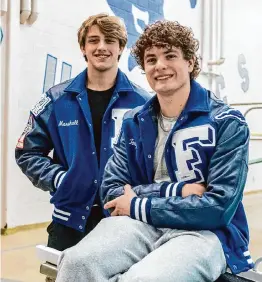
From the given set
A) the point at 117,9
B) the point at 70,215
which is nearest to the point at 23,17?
the point at 117,9

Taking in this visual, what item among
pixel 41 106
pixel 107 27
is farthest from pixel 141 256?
pixel 107 27

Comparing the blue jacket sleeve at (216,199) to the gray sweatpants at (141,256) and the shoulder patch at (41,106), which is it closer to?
the gray sweatpants at (141,256)

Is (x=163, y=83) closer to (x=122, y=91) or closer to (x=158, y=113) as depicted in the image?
(x=158, y=113)

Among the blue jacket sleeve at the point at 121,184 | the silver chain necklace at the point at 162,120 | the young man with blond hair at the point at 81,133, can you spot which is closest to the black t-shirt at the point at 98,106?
the young man with blond hair at the point at 81,133

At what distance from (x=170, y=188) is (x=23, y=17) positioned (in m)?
2.16

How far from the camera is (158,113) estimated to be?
4.20 feet

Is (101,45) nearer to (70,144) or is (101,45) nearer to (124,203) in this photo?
(70,144)

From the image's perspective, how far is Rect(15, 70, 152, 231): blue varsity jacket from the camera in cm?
155

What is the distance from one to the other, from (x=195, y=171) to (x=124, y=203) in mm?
217

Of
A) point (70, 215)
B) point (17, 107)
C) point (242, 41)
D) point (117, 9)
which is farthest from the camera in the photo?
point (242, 41)

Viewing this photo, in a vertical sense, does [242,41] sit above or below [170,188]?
above

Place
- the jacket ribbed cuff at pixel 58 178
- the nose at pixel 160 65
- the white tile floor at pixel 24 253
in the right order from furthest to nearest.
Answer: the white tile floor at pixel 24 253 → the jacket ribbed cuff at pixel 58 178 → the nose at pixel 160 65

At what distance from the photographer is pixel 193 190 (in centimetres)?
111

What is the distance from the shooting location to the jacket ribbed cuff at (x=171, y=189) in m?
1.12
